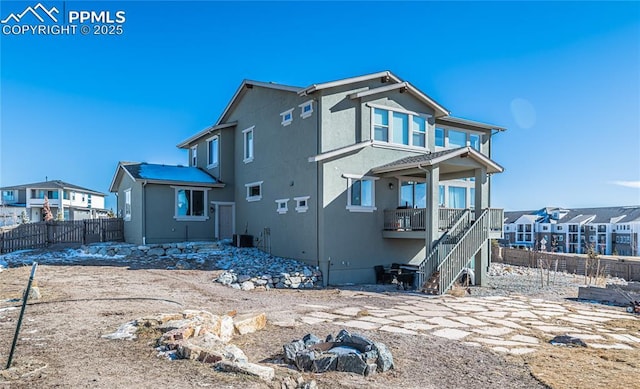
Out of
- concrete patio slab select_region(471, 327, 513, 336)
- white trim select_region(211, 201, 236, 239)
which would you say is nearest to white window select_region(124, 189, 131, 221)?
white trim select_region(211, 201, 236, 239)

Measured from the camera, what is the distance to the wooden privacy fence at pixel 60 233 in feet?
63.9

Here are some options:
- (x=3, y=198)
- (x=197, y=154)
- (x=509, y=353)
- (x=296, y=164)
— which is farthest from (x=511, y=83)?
(x=3, y=198)

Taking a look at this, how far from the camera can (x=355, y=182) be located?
15.3m

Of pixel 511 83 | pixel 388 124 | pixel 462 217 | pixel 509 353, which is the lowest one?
pixel 509 353

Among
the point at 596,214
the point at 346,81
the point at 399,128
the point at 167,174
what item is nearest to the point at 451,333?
the point at 346,81

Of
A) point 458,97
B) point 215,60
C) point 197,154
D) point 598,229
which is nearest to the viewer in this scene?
point 215,60

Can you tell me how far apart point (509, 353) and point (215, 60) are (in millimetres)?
18140

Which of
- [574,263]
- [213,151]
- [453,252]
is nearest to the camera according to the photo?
[453,252]

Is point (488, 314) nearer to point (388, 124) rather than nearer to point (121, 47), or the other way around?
point (388, 124)

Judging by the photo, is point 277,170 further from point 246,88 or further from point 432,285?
point 432,285

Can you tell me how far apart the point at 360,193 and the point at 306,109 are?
375cm

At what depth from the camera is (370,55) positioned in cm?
1792

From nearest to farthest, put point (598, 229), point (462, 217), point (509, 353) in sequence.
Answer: point (509, 353)
point (462, 217)
point (598, 229)

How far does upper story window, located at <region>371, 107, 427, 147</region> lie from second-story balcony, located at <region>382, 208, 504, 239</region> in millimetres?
2948
